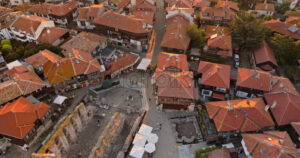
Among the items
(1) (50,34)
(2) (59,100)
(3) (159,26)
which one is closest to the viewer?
(2) (59,100)

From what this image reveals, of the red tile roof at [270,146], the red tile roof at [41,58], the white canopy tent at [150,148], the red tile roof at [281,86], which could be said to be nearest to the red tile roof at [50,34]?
the red tile roof at [41,58]

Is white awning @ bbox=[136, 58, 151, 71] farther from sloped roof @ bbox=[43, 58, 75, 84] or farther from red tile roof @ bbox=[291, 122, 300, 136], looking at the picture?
red tile roof @ bbox=[291, 122, 300, 136]

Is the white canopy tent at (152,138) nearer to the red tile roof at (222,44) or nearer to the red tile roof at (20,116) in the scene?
the red tile roof at (20,116)

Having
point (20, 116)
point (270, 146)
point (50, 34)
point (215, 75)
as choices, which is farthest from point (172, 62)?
point (50, 34)

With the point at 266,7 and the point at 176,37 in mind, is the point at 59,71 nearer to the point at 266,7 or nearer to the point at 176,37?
the point at 176,37

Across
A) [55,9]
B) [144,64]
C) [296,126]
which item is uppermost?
[55,9]

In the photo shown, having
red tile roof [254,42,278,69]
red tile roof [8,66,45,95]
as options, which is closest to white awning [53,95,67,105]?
red tile roof [8,66,45,95]
